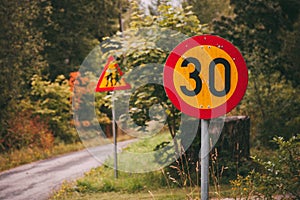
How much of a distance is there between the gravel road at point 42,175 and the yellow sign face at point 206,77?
5716 millimetres

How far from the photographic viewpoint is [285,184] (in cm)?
453

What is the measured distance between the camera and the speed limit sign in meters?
3.81

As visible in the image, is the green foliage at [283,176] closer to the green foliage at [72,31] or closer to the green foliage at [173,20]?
the green foliage at [173,20]

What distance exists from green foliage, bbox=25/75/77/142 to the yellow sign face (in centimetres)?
1472

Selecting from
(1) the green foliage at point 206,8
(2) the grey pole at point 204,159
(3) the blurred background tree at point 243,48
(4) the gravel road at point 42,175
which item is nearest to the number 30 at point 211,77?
(2) the grey pole at point 204,159

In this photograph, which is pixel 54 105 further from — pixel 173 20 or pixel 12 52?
pixel 173 20

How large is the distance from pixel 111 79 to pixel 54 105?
10.2 metres

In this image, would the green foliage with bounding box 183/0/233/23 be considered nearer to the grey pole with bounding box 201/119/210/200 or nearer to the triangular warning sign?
the triangular warning sign

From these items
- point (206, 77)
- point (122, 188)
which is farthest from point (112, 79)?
point (206, 77)

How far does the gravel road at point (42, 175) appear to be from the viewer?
909cm

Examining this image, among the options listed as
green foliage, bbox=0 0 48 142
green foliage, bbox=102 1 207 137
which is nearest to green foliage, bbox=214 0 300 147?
green foliage, bbox=102 1 207 137

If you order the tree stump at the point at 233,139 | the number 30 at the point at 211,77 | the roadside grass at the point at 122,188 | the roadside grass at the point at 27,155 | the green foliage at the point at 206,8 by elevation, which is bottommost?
the roadside grass at the point at 27,155

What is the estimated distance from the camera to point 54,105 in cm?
1883

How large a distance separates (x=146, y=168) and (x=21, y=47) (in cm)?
851
